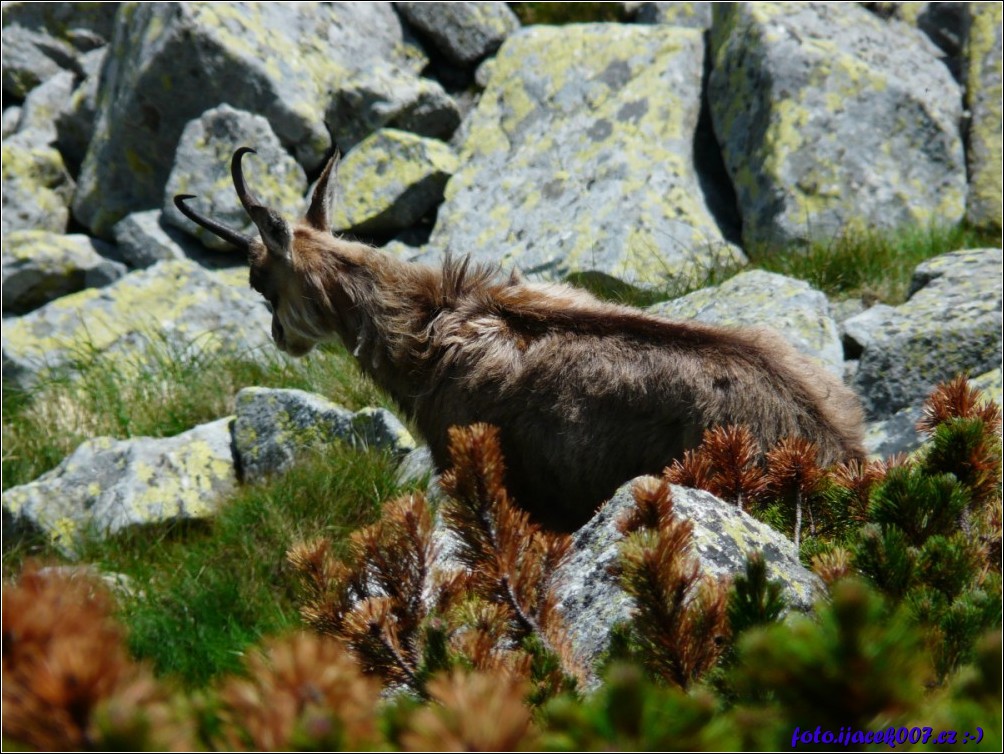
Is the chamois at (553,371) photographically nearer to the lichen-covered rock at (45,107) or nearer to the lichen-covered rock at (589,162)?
the lichen-covered rock at (589,162)

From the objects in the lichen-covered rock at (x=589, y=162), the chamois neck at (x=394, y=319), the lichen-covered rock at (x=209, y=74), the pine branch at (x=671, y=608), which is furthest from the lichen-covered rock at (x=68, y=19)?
the pine branch at (x=671, y=608)

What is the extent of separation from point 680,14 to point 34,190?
7.83 m

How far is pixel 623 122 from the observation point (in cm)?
1130

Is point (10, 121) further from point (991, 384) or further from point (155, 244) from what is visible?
point (991, 384)

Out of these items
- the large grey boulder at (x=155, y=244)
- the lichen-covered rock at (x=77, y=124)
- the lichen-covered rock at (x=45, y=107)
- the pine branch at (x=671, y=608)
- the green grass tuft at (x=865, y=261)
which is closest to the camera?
the pine branch at (x=671, y=608)

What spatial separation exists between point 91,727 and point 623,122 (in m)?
10.4

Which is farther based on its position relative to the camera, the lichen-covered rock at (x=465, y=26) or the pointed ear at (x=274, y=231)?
the lichen-covered rock at (x=465, y=26)

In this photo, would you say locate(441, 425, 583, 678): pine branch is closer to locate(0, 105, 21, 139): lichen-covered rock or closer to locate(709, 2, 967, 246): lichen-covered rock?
locate(709, 2, 967, 246): lichen-covered rock

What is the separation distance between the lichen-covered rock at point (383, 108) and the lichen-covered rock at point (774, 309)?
4.78 meters

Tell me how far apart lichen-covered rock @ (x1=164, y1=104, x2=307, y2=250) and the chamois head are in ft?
12.7

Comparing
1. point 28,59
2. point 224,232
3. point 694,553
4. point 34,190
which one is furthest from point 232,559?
point 28,59

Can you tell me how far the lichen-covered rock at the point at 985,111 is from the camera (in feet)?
→ 32.8

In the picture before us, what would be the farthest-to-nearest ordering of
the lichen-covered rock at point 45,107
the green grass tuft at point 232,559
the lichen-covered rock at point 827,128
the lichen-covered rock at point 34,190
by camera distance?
the lichen-covered rock at point 45,107 < the lichen-covered rock at point 34,190 < the lichen-covered rock at point 827,128 < the green grass tuft at point 232,559

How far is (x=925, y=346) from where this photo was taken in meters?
7.59
